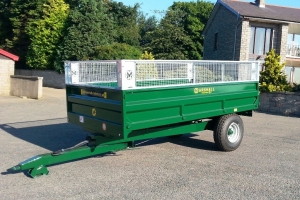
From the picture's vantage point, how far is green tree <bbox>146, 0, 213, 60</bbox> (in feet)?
111

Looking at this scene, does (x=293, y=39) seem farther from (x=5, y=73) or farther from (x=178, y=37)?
(x=5, y=73)

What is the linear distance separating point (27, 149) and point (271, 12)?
23.6 m

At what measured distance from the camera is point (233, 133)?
7.92 m

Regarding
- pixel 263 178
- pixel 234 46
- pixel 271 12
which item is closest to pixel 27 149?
pixel 263 178

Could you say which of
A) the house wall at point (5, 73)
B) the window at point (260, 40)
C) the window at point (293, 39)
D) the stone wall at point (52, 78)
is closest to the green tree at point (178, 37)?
the window at point (260, 40)

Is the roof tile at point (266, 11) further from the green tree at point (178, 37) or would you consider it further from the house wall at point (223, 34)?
the green tree at point (178, 37)

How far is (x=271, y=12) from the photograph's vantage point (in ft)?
87.2

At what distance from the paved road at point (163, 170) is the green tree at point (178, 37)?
24.6m

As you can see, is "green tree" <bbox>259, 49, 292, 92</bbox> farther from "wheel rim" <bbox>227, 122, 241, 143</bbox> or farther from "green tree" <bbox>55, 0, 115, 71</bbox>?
"green tree" <bbox>55, 0, 115, 71</bbox>

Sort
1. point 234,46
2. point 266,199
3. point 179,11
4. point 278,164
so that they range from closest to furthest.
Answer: point 266,199 → point 278,164 → point 234,46 → point 179,11

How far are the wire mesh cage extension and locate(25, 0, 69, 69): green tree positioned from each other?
21.2 m

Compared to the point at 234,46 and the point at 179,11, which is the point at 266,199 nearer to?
the point at 234,46

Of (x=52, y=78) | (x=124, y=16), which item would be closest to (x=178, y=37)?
(x=124, y=16)

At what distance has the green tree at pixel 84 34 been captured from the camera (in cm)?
2534
